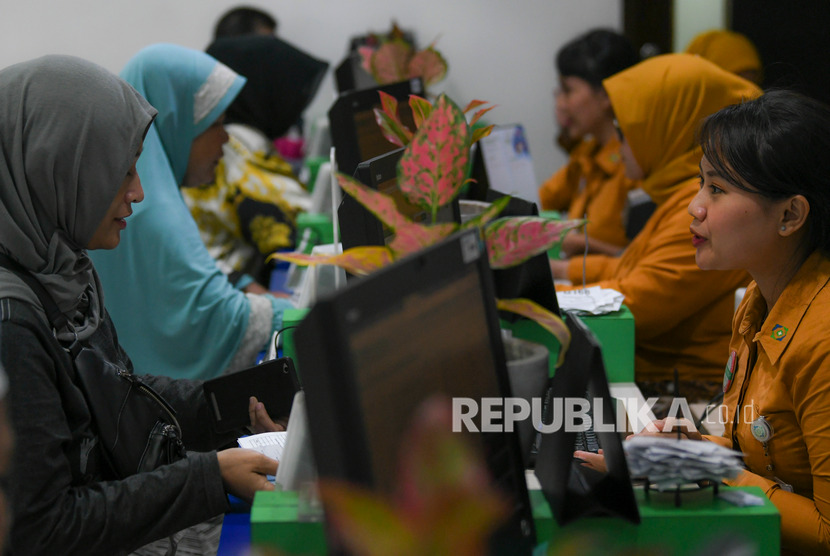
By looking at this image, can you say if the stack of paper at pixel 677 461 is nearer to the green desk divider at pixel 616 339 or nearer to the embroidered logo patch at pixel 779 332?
the embroidered logo patch at pixel 779 332

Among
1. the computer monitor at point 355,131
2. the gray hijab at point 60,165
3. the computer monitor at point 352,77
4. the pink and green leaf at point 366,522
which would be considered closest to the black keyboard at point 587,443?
the pink and green leaf at point 366,522

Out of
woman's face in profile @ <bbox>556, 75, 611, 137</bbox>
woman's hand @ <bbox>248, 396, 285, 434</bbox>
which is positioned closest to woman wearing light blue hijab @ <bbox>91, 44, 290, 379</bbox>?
woman's hand @ <bbox>248, 396, 285, 434</bbox>

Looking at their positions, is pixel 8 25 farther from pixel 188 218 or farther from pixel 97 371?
pixel 97 371

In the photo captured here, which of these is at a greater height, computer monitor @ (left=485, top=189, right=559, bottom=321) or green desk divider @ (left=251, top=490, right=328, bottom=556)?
computer monitor @ (left=485, top=189, right=559, bottom=321)

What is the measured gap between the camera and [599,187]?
3.25 metres

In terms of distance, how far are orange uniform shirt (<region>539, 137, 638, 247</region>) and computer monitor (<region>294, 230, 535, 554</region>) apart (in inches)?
85.1

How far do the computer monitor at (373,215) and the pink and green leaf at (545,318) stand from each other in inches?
13.2

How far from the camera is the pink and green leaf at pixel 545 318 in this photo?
0.95 meters

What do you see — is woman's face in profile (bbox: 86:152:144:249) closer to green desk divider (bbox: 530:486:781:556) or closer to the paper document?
the paper document

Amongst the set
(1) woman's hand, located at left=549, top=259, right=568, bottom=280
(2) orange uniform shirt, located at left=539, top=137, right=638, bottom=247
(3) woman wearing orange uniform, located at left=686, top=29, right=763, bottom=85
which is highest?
(3) woman wearing orange uniform, located at left=686, top=29, right=763, bottom=85

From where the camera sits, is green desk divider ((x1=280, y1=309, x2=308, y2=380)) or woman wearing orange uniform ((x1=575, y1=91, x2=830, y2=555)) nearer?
woman wearing orange uniform ((x1=575, y1=91, x2=830, y2=555))

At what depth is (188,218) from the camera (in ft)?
6.94

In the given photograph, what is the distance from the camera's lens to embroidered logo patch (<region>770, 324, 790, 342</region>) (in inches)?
49.9

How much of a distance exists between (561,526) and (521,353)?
211 mm
